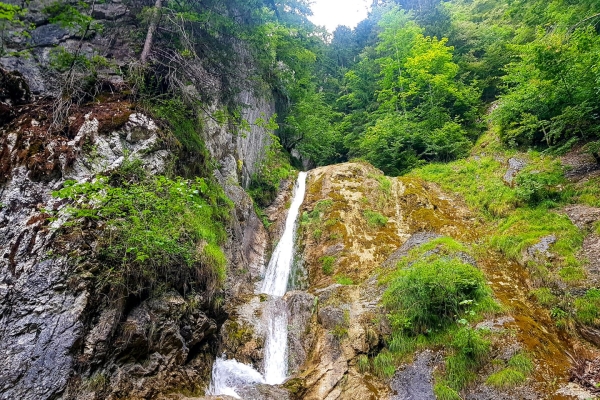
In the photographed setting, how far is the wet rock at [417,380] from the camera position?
6.14 m

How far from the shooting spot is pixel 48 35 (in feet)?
32.2

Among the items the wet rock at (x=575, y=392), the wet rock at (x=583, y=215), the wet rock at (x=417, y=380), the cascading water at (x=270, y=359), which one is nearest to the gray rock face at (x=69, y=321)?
the cascading water at (x=270, y=359)

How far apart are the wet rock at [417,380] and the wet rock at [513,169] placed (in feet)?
24.8

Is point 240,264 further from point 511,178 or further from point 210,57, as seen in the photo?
point 511,178

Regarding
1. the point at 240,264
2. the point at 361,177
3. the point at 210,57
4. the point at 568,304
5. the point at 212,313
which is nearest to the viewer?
the point at 568,304

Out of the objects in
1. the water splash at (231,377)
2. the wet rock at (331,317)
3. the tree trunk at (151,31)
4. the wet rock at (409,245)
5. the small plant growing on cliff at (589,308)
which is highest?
the tree trunk at (151,31)

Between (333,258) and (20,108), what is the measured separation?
8.89m

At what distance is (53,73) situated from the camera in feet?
27.5

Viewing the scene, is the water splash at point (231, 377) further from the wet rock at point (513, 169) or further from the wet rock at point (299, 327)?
Result: the wet rock at point (513, 169)

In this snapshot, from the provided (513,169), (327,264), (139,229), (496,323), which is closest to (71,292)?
(139,229)

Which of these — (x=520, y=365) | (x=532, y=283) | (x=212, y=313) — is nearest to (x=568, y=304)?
(x=532, y=283)

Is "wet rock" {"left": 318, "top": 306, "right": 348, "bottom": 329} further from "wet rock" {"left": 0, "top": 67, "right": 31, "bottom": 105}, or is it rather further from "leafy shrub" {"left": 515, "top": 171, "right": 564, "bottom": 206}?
"wet rock" {"left": 0, "top": 67, "right": 31, "bottom": 105}

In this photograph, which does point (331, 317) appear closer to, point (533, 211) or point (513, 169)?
point (533, 211)

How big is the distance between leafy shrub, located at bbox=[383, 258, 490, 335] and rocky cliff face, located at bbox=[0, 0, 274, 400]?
13.4 ft
